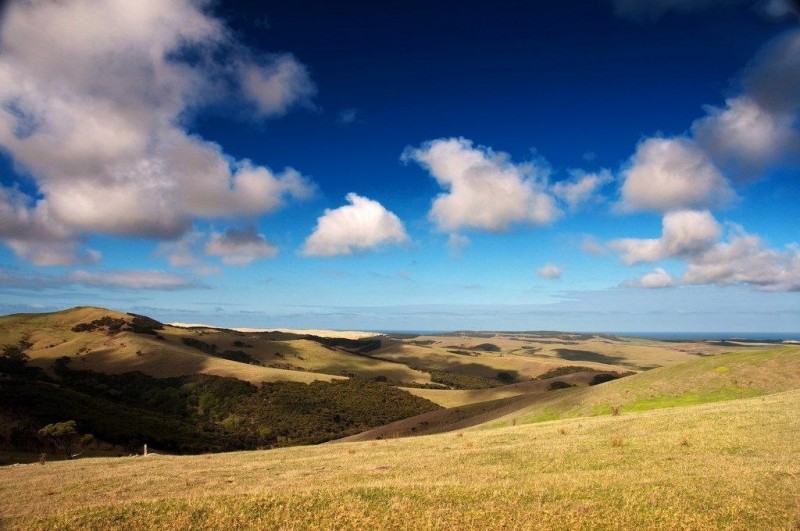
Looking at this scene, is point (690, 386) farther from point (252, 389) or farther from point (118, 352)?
point (118, 352)

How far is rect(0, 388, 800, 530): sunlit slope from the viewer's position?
33.5 feet

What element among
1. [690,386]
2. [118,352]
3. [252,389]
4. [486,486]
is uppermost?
[486,486]

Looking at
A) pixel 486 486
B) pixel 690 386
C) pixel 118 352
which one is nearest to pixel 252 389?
pixel 118 352

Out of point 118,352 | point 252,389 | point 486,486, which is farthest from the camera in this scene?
point 118,352

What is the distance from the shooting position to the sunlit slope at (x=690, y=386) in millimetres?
35812

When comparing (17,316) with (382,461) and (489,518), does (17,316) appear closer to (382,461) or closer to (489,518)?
(382,461)

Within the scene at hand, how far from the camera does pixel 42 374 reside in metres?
Result: 99.4

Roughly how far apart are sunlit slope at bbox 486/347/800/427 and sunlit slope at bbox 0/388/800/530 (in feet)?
40.7

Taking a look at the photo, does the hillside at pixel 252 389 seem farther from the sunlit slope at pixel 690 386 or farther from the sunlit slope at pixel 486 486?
the sunlit slope at pixel 486 486

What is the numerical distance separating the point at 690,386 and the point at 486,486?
33.5 metres

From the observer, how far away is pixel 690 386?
3800cm

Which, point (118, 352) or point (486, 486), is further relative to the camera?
point (118, 352)

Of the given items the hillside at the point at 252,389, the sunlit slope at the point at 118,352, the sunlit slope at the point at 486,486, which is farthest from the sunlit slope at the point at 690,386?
the sunlit slope at the point at 118,352

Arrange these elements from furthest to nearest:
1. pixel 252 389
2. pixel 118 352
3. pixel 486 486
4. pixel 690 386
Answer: pixel 118 352 → pixel 252 389 → pixel 690 386 → pixel 486 486
